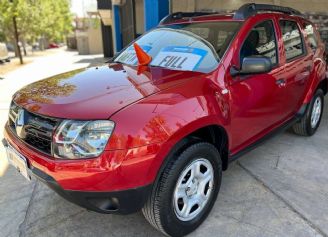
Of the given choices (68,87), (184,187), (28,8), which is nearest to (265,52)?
(184,187)

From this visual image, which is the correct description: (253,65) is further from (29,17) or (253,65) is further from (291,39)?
(29,17)

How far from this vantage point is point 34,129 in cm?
249

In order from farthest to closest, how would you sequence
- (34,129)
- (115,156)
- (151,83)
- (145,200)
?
(151,83), (34,129), (145,200), (115,156)

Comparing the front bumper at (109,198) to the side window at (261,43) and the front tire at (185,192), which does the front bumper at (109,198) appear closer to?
the front tire at (185,192)

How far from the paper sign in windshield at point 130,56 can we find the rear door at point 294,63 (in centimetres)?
158

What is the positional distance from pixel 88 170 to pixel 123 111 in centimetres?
45

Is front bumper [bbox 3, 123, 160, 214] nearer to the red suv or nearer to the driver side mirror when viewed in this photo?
the red suv

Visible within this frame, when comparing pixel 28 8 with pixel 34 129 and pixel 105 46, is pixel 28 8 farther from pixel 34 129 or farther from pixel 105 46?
pixel 34 129

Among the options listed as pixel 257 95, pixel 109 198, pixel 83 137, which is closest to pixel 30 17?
pixel 257 95

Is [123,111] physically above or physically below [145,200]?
above

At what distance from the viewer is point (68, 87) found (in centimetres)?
280

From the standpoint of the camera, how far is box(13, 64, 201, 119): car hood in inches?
90.7

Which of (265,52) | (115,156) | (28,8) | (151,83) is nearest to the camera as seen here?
(115,156)

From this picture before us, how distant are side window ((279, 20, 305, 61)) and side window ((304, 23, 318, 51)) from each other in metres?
0.33
